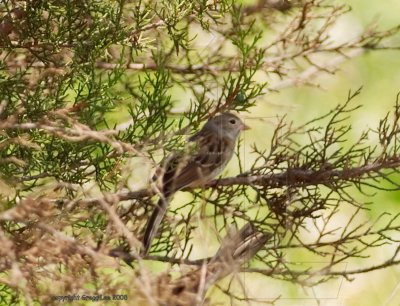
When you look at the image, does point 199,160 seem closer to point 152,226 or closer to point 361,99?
point 152,226

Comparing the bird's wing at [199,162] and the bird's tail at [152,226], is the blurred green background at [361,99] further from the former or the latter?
the bird's tail at [152,226]

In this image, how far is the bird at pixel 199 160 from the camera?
440 centimetres

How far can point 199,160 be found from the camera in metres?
5.18

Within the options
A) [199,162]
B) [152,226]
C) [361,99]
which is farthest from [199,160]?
→ [361,99]

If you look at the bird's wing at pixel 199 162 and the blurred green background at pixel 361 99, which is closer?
the bird's wing at pixel 199 162

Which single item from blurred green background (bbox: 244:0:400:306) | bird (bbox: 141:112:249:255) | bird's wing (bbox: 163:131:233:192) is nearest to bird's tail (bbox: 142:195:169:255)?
bird (bbox: 141:112:249:255)

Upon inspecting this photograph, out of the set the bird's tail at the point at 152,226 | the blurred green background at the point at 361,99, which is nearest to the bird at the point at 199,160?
the bird's tail at the point at 152,226

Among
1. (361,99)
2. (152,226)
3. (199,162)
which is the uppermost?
(361,99)

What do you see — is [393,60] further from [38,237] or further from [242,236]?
[38,237]

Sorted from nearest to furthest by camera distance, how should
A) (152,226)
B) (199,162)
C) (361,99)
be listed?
(152,226), (199,162), (361,99)

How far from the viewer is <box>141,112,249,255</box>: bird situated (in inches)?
173

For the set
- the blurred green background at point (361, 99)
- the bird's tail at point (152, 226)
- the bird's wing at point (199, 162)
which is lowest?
the bird's tail at point (152, 226)

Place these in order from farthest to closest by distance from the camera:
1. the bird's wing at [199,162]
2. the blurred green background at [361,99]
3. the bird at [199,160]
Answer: the blurred green background at [361,99], the bird's wing at [199,162], the bird at [199,160]

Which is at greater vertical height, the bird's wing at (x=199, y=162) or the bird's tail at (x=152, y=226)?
the bird's wing at (x=199, y=162)
